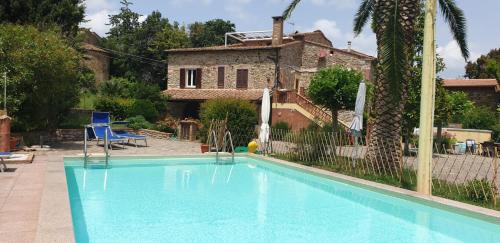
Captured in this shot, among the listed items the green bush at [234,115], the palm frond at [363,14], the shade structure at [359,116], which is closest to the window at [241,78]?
the green bush at [234,115]

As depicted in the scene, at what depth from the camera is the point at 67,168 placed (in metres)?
11.5

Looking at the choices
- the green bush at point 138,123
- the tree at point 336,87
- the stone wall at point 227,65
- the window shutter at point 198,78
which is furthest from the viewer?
the window shutter at point 198,78

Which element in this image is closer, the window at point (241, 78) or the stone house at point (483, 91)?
the window at point (241, 78)

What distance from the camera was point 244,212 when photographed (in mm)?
7820

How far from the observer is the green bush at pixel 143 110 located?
2361 centimetres

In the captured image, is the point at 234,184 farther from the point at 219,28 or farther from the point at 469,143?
the point at 219,28

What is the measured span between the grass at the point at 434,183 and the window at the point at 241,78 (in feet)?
48.9

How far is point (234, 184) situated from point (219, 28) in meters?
42.5

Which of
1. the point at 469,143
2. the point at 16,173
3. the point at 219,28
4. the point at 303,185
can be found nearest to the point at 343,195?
the point at 303,185

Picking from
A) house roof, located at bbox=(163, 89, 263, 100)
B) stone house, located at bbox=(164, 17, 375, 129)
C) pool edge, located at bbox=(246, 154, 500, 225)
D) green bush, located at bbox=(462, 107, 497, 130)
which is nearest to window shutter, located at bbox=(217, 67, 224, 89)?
stone house, located at bbox=(164, 17, 375, 129)

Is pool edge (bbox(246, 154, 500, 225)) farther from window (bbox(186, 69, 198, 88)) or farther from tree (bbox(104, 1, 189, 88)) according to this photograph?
tree (bbox(104, 1, 189, 88))

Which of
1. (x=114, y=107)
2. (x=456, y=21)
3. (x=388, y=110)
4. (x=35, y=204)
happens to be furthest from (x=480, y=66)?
(x=35, y=204)

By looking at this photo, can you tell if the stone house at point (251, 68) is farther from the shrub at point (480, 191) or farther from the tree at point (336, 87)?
the shrub at point (480, 191)

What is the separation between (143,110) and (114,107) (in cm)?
158
